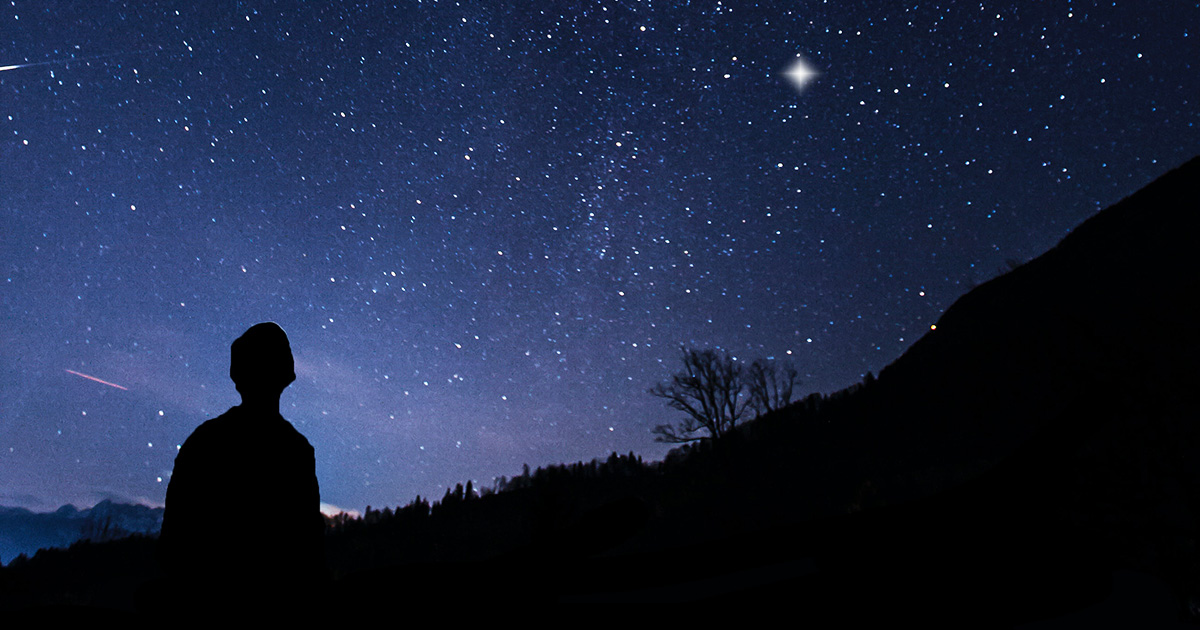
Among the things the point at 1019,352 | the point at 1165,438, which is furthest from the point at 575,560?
the point at 1019,352

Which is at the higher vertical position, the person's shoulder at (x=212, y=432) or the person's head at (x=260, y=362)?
the person's head at (x=260, y=362)

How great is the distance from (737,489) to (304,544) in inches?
1829

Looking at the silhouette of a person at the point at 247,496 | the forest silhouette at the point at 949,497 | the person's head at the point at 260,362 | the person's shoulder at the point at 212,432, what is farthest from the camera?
the person's head at the point at 260,362

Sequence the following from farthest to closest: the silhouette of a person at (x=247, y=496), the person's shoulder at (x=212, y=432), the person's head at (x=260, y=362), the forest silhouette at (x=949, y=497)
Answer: the person's head at (x=260, y=362) < the person's shoulder at (x=212, y=432) < the silhouette of a person at (x=247, y=496) < the forest silhouette at (x=949, y=497)

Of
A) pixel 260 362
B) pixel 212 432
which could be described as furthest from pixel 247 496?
pixel 260 362

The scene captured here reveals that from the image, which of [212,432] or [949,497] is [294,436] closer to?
[212,432]

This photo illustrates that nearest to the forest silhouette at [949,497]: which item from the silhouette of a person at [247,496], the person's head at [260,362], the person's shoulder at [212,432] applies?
the silhouette of a person at [247,496]

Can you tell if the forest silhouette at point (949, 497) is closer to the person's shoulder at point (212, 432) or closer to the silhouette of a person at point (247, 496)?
the silhouette of a person at point (247, 496)

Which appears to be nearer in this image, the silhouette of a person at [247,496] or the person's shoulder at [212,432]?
the silhouette of a person at [247,496]

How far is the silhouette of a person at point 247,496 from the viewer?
69.5 inches

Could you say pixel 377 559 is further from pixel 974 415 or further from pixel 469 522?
pixel 974 415

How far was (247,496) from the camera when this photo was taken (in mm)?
1866

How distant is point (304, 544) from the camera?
1.94 m

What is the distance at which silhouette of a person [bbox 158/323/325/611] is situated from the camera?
69.5 inches
